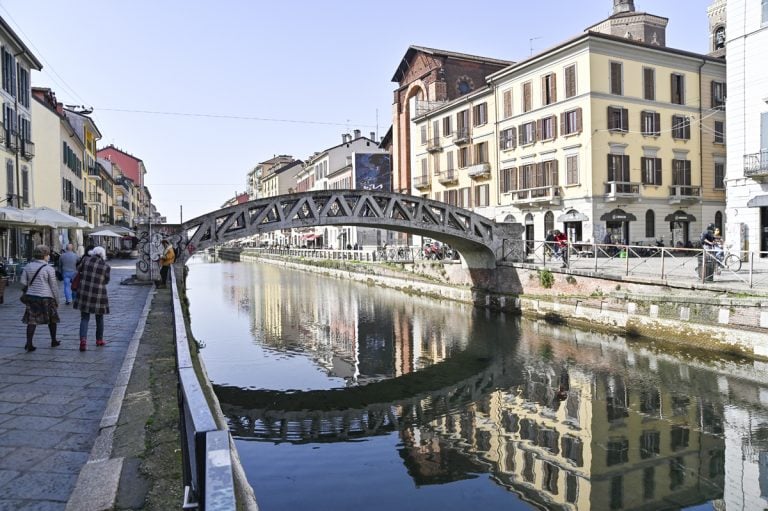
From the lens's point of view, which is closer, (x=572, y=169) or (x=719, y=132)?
(x=572, y=169)

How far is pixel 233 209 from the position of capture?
1978 centimetres

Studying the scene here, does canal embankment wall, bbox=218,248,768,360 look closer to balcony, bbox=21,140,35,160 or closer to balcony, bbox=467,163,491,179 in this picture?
balcony, bbox=467,163,491,179

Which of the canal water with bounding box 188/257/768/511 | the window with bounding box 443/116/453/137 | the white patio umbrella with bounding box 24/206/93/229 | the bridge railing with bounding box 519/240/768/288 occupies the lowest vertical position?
the canal water with bounding box 188/257/768/511

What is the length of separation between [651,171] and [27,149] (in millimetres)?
29675

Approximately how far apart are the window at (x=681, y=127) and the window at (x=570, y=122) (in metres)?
5.95

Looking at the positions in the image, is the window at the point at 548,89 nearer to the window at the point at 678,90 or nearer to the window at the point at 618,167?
the window at the point at 618,167

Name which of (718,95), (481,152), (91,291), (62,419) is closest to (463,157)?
(481,152)

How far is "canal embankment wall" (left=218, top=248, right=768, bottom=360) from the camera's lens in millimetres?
13320

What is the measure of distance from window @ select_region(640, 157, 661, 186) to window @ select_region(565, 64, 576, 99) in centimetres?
507

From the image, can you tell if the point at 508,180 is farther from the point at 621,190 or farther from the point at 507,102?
the point at 621,190

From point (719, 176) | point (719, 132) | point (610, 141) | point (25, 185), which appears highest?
point (719, 132)

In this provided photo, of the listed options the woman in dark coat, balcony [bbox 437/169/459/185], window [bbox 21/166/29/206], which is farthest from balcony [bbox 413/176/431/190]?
the woman in dark coat

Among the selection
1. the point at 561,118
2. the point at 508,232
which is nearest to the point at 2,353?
the point at 508,232

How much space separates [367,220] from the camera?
2141 centimetres
